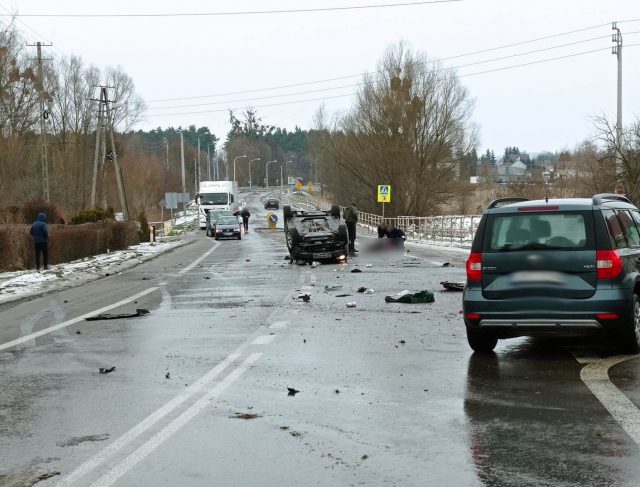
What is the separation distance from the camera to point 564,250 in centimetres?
889

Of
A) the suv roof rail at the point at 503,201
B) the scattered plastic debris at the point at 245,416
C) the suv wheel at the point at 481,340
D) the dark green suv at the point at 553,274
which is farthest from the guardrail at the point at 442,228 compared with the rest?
the scattered plastic debris at the point at 245,416

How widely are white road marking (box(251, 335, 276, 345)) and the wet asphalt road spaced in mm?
29

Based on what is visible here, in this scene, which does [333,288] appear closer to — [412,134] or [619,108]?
[619,108]

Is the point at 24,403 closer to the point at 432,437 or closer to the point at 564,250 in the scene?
the point at 432,437

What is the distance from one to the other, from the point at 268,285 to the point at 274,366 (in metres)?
10.4

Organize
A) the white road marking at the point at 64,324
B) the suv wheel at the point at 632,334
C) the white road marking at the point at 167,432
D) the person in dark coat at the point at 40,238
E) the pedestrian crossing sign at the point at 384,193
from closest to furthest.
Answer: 1. the white road marking at the point at 167,432
2. the suv wheel at the point at 632,334
3. the white road marking at the point at 64,324
4. the person in dark coat at the point at 40,238
5. the pedestrian crossing sign at the point at 384,193

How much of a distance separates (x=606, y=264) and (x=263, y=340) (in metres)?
4.34

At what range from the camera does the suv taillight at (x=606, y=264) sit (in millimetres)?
8781

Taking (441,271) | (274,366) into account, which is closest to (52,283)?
(441,271)

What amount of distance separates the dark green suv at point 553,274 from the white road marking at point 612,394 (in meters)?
0.34

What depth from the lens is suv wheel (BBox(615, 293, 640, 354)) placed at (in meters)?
9.02

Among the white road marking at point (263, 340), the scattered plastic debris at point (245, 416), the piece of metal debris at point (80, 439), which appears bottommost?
the white road marking at point (263, 340)

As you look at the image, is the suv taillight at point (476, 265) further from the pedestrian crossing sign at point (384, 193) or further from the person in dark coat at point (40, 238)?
the pedestrian crossing sign at point (384, 193)

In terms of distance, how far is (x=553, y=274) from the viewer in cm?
891
